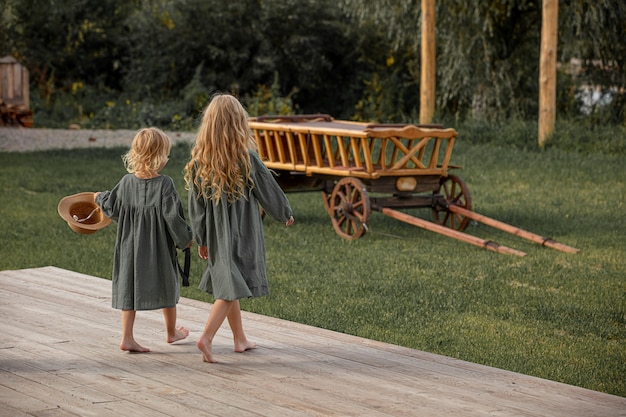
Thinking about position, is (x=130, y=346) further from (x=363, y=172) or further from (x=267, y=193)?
(x=363, y=172)

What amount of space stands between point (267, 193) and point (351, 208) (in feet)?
17.0

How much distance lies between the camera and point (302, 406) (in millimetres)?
4938

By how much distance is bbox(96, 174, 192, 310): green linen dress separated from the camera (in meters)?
5.88

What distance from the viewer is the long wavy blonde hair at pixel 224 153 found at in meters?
5.73

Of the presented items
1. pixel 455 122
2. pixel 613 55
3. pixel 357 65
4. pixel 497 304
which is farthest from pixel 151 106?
pixel 497 304

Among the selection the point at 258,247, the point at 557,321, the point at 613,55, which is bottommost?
the point at 557,321

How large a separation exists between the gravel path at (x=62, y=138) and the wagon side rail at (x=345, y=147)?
7.92 m

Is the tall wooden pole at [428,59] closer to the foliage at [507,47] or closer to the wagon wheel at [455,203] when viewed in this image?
the foliage at [507,47]

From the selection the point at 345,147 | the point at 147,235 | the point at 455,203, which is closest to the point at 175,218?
the point at 147,235

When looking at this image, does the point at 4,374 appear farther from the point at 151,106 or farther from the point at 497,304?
the point at 151,106

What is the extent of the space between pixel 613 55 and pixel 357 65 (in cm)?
809

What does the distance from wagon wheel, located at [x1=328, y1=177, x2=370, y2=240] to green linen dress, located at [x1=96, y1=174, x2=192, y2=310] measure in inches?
198

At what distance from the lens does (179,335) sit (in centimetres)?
623

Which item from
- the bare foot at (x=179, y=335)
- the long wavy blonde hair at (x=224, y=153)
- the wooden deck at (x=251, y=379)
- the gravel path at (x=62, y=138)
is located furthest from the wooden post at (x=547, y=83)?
the long wavy blonde hair at (x=224, y=153)
